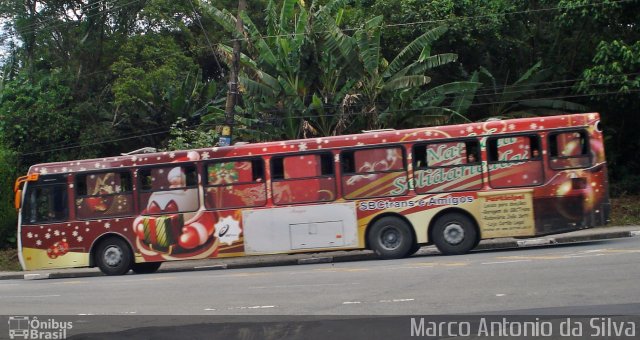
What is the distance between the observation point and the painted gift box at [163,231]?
18.8 meters

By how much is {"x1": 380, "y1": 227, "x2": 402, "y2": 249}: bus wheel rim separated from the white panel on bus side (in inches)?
24.2

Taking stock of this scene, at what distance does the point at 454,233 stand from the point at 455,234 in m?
0.03

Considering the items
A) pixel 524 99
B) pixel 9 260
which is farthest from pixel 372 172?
pixel 9 260

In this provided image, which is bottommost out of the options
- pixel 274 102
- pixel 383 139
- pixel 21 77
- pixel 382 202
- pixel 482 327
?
pixel 482 327

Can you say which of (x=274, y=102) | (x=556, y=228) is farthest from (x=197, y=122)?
(x=556, y=228)

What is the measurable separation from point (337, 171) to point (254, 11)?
20.3 m

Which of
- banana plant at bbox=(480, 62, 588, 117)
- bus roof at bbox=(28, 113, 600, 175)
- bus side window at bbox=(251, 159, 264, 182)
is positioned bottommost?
bus side window at bbox=(251, 159, 264, 182)

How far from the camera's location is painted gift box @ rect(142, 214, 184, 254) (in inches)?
741

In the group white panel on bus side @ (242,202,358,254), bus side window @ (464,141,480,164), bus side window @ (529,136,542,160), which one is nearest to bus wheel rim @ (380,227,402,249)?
white panel on bus side @ (242,202,358,254)

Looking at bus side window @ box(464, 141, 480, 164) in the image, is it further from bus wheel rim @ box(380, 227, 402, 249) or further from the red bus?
bus wheel rim @ box(380, 227, 402, 249)

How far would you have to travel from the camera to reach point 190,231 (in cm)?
1872

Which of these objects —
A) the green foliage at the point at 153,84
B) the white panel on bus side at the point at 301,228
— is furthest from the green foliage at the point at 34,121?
the white panel on bus side at the point at 301,228

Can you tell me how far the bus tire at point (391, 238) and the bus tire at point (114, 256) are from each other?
618 centimetres

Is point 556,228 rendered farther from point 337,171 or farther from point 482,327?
point 482,327
